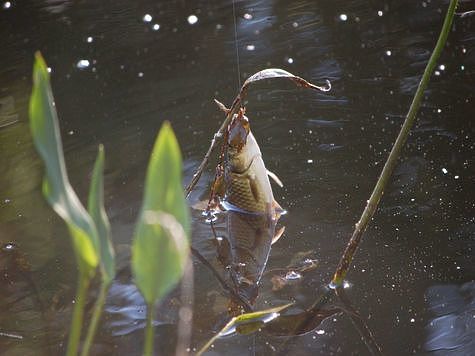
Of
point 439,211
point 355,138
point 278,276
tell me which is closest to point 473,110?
point 355,138

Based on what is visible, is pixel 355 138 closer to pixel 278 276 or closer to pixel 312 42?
pixel 278 276

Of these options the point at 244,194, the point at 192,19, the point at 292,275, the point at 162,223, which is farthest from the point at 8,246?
the point at 192,19

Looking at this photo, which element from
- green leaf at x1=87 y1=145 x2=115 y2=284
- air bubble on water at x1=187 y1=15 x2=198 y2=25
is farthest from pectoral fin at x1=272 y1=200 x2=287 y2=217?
air bubble on water at x1=187 y1=15 x2=198 y2=25

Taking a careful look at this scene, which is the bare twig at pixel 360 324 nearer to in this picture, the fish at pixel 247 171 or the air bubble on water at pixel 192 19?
the fish at pixel 247 171

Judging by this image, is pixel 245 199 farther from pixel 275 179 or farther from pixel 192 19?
pixel 192 19

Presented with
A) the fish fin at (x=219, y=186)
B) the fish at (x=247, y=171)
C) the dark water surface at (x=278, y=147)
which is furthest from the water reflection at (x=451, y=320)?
the fish fin at (x=219, y=186)

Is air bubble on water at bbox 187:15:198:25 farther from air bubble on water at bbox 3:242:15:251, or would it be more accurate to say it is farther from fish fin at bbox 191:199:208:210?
air bubble on water at bbox 3:242:15:251
